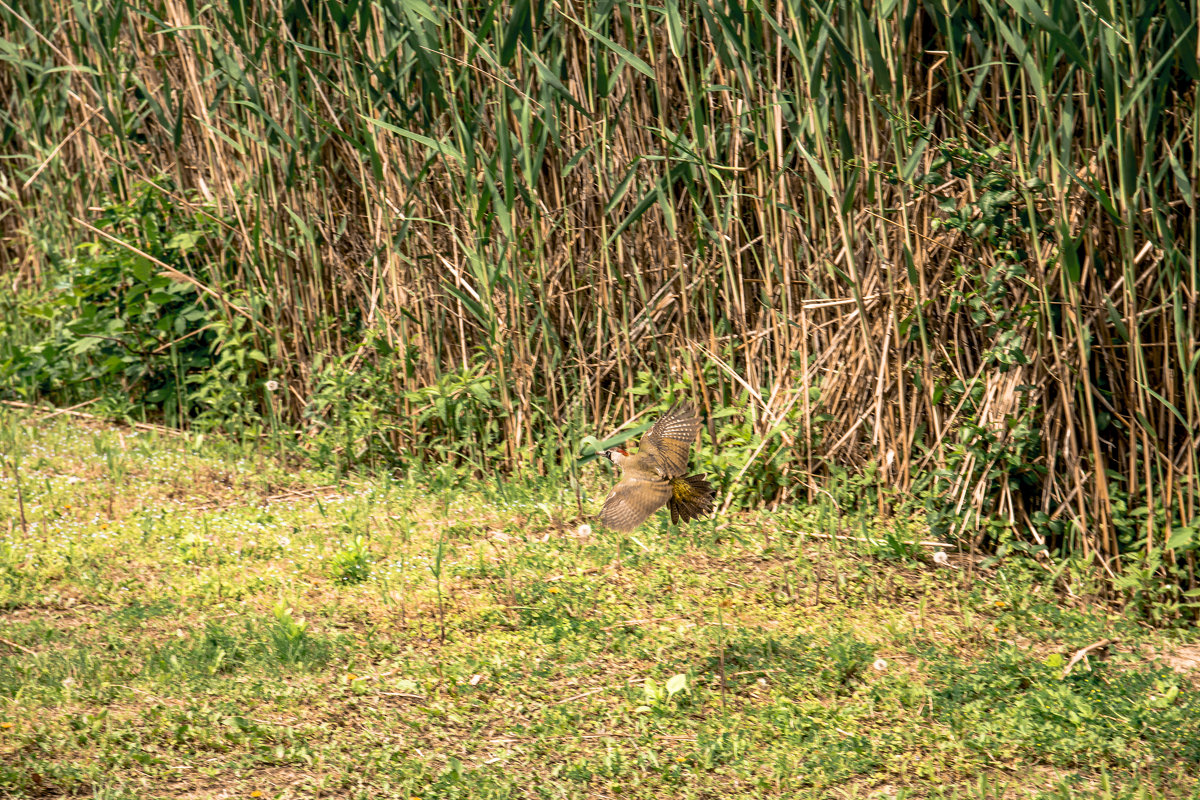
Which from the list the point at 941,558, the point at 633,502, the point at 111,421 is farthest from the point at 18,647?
the point at 941,558

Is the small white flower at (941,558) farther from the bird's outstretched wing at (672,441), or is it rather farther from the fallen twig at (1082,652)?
the bird's outstretched wing at (672,441)

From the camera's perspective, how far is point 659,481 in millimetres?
3336

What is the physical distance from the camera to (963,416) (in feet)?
12.5

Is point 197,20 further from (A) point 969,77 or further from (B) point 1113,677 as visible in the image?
(B) point 1113,677

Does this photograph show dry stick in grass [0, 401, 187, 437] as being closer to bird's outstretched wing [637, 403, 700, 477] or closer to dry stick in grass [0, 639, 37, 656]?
dry stick in grass [0, 639, 37, 656]

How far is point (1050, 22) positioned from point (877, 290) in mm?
1124

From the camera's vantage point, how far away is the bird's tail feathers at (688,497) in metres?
3.40

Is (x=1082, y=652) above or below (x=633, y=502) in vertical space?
below

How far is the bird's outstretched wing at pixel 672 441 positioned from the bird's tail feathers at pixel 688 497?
34 millimetres

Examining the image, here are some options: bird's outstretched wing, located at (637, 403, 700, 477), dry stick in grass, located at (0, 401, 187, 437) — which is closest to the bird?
bird's outstretched wing, located at (637, 403, 700, 477)

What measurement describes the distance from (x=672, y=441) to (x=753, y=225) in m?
1.28

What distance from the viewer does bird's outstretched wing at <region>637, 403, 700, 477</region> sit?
3383 millimetres

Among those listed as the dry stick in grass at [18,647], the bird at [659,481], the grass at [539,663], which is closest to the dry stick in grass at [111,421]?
the grass at [539,663]

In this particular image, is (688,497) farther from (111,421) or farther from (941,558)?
(111,421)
